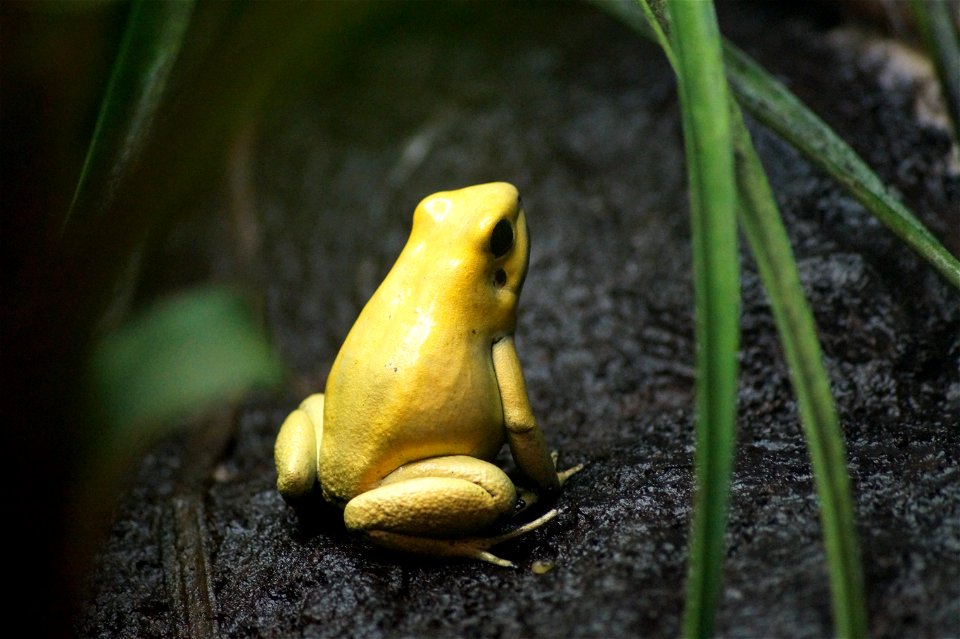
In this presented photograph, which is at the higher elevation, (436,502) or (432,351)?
(432,351)

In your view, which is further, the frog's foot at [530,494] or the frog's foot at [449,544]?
the frog's foot at [530,494]

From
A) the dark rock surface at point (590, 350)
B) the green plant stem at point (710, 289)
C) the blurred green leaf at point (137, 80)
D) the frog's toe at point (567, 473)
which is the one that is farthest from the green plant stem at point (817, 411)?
the blurred green leaf at point (137, 80)

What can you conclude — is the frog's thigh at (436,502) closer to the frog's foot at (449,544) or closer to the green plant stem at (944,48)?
the frog's foot at (449,544)

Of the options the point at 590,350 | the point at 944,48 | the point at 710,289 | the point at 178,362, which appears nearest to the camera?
the point at 710,289

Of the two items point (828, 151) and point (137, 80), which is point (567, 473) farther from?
point (137, 80)

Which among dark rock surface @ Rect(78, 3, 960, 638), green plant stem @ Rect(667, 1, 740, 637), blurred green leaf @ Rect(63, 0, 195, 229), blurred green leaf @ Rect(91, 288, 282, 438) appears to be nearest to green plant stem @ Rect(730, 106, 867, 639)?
green plant stem @ Rect(667, 1, 740, 637)

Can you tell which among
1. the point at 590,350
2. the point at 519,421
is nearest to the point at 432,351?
the point at 519,421

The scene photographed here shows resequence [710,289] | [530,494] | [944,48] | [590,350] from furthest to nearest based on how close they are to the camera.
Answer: [590,350] < [944,48] < [530,494] < [710,289]
